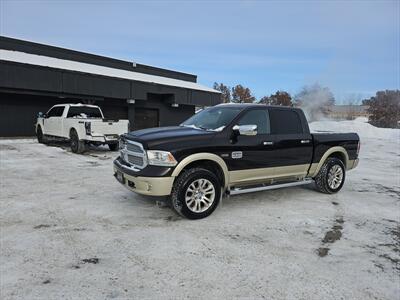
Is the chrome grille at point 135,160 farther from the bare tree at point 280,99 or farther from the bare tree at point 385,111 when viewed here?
the bare tree at point 280,99

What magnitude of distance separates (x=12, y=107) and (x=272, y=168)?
16.6 meters

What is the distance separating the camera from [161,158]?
16.7ft

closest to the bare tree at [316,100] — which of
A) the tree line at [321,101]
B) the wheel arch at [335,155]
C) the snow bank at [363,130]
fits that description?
the tree line at [321,101]

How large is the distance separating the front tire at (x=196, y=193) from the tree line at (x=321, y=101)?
126 feet

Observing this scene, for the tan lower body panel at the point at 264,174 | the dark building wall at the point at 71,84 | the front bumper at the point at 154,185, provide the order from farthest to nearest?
the dark building wall at the point at 71,84 → the tan lower body panel at the point at 264,174 → the front bumper at the point at 154,185

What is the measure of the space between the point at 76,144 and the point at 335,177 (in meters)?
9.47

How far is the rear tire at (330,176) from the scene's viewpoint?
7.25 metres

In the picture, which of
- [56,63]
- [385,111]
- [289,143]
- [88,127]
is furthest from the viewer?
[385,111]

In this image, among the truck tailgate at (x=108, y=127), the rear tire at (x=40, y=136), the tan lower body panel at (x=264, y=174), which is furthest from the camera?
the rear tire at (x=40, y=136)

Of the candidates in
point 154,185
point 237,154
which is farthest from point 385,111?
point 154,185

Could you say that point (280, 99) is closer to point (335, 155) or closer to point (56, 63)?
point (56, 63)

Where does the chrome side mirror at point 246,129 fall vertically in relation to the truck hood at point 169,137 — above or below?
above

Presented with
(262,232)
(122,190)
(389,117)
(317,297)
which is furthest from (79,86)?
(389,117)

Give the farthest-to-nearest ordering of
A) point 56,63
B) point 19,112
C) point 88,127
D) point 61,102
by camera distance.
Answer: point 61,102 < point 56,63 < point 19,112 < point 88,127
